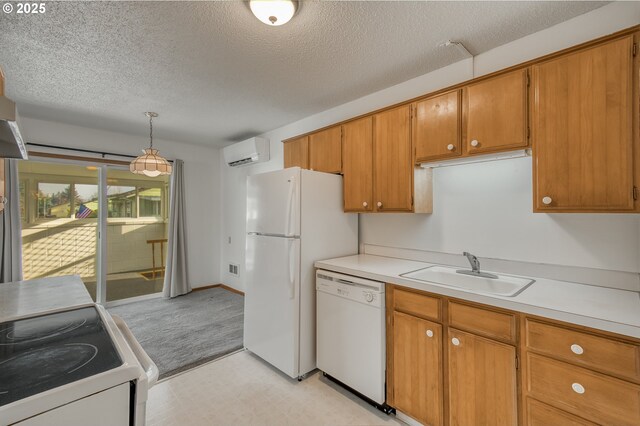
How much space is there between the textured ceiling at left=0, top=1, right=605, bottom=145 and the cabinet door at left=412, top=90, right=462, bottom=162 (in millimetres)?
413

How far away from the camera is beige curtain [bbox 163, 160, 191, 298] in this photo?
4.59 m

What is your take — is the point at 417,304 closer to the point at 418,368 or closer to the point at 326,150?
the point at 418,368

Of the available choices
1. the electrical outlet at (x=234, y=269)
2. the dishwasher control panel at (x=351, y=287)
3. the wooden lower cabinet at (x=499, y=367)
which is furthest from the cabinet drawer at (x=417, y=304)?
the electrical outlet at (x=234, y=269)

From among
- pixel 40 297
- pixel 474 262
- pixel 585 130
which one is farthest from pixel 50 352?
pixel 585 130

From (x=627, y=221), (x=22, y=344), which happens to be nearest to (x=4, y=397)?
(x=22, y=344)

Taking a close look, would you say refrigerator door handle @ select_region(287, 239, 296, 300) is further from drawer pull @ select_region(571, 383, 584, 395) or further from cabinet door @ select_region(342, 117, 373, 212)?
drawer pull @ select_region(571, 383, 584, 395)

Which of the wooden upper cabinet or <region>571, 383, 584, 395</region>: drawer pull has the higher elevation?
the wooden upper cabinet

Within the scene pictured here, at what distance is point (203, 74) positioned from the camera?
8.02 ft

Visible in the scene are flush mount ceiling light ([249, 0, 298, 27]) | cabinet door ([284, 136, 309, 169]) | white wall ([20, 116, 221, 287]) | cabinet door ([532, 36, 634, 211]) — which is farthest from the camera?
white wall ([20, 116, 221, 287])

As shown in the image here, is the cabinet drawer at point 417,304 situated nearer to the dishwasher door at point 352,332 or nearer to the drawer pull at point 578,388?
the dishwasher door at point 352,332

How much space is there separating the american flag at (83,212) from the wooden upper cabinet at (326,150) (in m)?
3.40

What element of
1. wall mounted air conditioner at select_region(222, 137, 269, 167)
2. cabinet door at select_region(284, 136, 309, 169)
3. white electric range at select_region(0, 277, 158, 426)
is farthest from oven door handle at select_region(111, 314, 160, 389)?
wall mounted air conditioner at select_region(222, 137, 269, 167)

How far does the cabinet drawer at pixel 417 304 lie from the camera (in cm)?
175

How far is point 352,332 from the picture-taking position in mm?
2131
